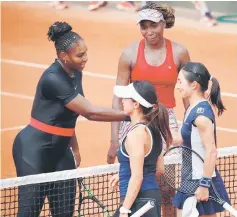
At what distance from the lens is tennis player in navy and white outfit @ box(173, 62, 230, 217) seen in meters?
7.75

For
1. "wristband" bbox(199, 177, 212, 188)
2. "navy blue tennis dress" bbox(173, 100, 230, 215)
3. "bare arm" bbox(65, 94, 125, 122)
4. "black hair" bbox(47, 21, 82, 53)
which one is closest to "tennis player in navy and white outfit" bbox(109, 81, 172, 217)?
"navy blue tennis dress" bbox(173, 100, 230, 215)

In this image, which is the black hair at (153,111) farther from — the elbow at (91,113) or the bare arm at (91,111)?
the elbow at (91,113)

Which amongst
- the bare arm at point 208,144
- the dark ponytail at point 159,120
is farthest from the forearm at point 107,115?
the bare arm at point 208,144

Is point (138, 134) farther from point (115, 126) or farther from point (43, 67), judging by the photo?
point (43, 67)

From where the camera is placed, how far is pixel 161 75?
29.4 ft

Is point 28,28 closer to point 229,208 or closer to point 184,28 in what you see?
point 184,28

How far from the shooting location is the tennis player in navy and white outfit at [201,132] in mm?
7750

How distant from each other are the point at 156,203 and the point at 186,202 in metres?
0.47

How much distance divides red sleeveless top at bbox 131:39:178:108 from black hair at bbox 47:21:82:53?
0.89 meters

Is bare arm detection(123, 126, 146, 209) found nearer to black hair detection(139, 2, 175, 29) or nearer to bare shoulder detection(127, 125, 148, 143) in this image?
bare shoulder detection(127, 125, 148, 143)

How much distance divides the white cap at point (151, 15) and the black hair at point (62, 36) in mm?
889

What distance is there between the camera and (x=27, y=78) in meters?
16.4

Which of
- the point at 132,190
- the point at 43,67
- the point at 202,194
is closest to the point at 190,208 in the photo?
the point at 202,194

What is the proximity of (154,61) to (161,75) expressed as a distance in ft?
0.52
